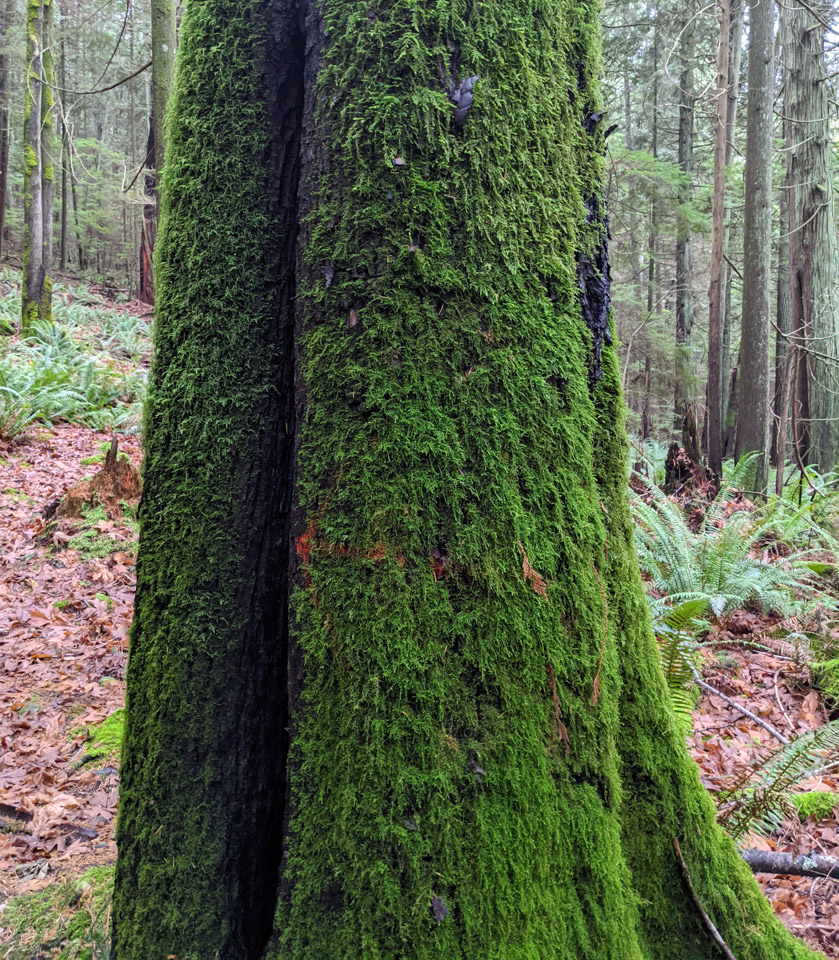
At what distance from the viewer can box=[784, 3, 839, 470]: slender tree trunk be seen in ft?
28.2

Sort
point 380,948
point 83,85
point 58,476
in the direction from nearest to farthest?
point 380,948, point 58,476, point 83,85

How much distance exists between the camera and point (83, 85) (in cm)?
2378

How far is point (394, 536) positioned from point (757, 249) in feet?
29.5

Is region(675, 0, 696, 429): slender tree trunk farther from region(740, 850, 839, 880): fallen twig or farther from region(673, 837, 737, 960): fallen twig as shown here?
region(673, 837, 737, 960): fallen twig

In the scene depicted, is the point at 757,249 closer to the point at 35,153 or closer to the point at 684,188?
the point at 684,188

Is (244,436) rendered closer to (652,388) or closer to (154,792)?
(154,792)

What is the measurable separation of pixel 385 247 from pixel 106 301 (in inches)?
844

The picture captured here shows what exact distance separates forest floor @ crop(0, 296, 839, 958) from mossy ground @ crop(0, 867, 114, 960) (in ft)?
0.10

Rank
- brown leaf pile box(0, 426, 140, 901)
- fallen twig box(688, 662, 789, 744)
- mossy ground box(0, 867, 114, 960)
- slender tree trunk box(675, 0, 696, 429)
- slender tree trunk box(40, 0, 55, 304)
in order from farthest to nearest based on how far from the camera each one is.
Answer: slender tree trunk box(675, 0, 696, 429) → slender tree trunk box(40, 0, 55, 304) → fallen twig box(688, 662, 789, 744) → brown leaf pile box(0, 426, 140, 901) → mossy ground box(0, 867, 114, 960)

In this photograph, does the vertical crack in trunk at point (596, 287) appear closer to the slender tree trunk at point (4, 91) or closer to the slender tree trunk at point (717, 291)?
the slender tree trunk at point (717, 291)

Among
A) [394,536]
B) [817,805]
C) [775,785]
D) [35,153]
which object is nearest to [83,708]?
[394,536]

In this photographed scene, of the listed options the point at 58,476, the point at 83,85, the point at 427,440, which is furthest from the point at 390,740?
the point at 83,85

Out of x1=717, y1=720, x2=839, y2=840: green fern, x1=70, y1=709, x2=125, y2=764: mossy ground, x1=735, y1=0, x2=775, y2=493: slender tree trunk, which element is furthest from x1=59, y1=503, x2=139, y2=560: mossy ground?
x1=735, y1=0, x2=775, y2=493: slender tree trunk

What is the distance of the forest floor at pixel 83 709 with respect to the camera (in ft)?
6.92
